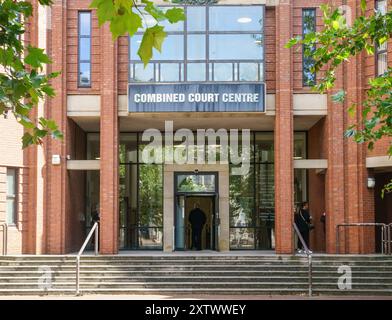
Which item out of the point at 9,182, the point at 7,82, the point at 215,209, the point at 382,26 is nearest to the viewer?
the point at 7,82

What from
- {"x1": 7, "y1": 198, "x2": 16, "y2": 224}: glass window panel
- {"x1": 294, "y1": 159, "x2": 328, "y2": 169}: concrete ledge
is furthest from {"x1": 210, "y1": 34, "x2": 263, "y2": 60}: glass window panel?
{"x1": 7, "y1": 198, "x2": 16, "y2": 224}: glass window panel

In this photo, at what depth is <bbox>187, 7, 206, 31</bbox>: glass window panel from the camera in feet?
73.3

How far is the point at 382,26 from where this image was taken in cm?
1030

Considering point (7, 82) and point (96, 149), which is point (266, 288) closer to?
point (96, 149)

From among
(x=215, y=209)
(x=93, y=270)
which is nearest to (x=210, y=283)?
(x=93, y=270)

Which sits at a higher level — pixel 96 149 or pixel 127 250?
pixel 96 149

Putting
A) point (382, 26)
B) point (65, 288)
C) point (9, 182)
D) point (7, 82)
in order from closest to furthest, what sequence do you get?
1. point (7, 82)
2. point (382, 26)
3. point (65, 288)
4. point (9, 182)

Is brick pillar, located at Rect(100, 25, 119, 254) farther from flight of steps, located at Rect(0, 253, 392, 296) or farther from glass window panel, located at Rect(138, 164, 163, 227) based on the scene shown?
glass window panel, located at Rect(138, 164, 163, 227)

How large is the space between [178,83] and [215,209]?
504cm

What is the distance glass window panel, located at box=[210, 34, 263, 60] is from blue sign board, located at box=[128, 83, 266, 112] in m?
0.91

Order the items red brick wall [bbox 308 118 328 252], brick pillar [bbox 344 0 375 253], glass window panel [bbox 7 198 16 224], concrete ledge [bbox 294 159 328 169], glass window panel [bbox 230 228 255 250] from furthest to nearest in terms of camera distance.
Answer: glass window panel [bbox 230 228 255 250]
red brick wall [bbox 308 118 328 252]
concrete ledge [bbox 294 159 328 169]
brick pillar [bbox 344 0 375 253]
glass window panel [bbox 7 198 16 224]

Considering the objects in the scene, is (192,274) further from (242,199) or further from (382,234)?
(242,199)

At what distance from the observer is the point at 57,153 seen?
22.2m

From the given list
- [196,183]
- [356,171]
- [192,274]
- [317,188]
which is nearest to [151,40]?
[192,274]
